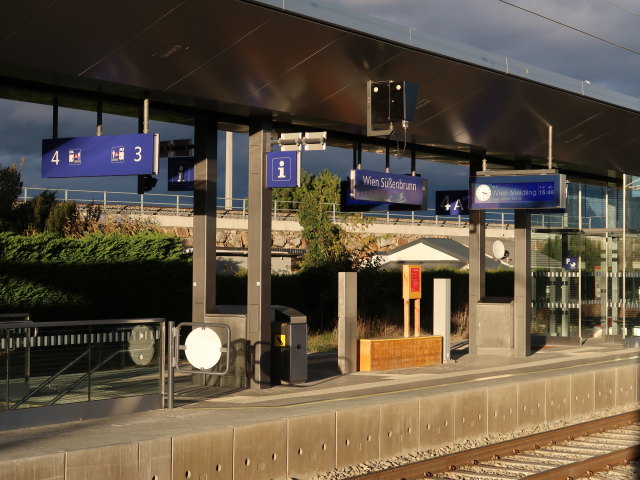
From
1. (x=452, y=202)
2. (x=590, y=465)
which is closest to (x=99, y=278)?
(x=452, y=202)

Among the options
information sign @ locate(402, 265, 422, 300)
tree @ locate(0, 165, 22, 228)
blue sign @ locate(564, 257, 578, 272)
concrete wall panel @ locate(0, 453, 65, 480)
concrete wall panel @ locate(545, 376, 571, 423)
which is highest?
tree @ locate(0, 165, 22, 228)

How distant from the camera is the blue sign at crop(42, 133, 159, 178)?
13.5 m

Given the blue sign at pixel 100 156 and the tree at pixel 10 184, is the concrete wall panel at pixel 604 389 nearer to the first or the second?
the blue sign at pixel 100 156

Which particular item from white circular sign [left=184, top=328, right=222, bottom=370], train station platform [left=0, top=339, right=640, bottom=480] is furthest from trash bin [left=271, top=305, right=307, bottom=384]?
white circular sign [left=184, top=328, right=222, bottom=370]

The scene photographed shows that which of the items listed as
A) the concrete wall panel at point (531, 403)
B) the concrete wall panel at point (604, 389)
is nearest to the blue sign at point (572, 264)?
the concrete wall panel at point (604, 389)

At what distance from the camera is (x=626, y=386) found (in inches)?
732

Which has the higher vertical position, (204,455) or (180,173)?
(180,173)

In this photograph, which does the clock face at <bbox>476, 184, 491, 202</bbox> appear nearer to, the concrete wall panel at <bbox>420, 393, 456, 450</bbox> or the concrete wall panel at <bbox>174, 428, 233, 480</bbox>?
the concrete wall panel at <bbox>420, 393, 456, 450</bbox>

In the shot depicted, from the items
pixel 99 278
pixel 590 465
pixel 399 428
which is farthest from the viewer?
pixel 99 278

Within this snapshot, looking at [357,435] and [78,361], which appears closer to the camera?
[78,361]

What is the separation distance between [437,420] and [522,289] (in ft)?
31.8

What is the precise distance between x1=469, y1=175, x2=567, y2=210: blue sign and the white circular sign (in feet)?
29.2

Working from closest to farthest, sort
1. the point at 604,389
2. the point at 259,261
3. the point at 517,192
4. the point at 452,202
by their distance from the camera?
the point at 259,261
the point at 604,389
the point at 517,192
the point at 452,202

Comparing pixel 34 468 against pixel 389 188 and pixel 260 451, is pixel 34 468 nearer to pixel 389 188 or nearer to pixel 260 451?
pixel 260 451
